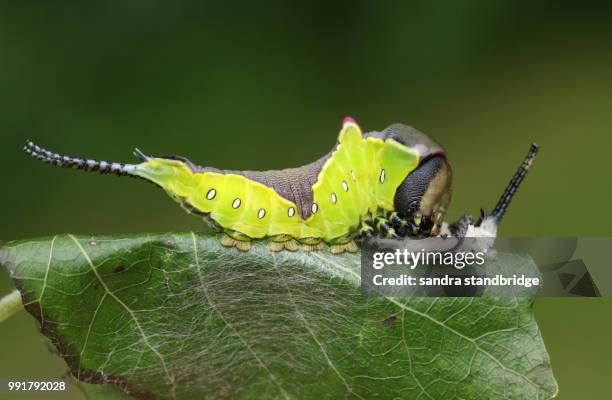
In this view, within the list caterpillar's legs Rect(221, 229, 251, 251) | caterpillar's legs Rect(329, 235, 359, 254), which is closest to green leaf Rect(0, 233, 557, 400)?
caterpillar's legs Rect(221, 229, 251, 251)

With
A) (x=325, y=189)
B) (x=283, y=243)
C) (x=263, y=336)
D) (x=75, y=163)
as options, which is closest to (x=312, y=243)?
(x=283, y=243)

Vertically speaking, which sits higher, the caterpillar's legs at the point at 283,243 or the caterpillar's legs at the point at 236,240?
the caterpillar's legs at the point at 283,243

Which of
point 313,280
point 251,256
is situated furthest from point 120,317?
point 313,280

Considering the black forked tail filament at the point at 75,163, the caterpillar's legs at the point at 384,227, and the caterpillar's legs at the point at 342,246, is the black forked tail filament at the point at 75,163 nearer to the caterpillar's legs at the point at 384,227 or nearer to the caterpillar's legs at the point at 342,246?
the caterpillar's legs at the point at 342,246

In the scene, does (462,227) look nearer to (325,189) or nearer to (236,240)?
(325,189)

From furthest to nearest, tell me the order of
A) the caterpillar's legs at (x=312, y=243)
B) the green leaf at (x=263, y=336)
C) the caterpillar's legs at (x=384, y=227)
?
the caterpillar's legs at (x=384, y=227) < the caterpillar's legs at (x=312, y=243) < the green leaf at (x=263, y=336)

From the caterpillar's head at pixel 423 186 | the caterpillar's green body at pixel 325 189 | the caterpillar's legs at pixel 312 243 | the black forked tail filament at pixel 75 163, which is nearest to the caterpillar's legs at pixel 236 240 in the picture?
the caterpillar's green body at pixel 325 189

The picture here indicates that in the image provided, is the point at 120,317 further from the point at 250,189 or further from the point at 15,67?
the point at 15,67
